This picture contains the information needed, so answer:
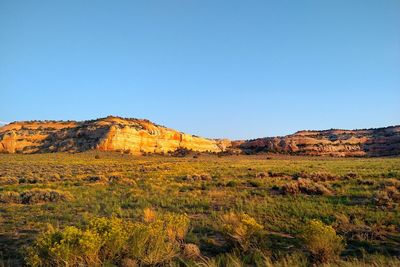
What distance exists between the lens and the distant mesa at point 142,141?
71688mm

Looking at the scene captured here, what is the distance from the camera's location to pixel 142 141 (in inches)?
2933

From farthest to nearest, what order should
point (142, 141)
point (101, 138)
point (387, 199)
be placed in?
1. point (142, 141)
2. point (101, 138)
3. point (387, 199)

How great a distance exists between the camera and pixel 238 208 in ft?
40.2

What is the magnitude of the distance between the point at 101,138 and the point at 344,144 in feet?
183

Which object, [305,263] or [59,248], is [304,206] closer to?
[305,263]

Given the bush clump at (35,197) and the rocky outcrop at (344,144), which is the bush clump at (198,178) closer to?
the bush clump at (35,197)


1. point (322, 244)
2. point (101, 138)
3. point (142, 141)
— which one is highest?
point (101, 138)

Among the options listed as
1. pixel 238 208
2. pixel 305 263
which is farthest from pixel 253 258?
pixel 238 208

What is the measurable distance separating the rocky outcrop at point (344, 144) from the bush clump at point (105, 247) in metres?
75.0

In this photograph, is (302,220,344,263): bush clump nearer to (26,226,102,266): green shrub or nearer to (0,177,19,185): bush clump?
(26,226,102,266): green shrub

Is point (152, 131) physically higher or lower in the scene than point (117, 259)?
higher

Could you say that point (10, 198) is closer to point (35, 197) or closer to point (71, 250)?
point (35, 197)

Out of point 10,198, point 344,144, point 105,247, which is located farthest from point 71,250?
point 344,144

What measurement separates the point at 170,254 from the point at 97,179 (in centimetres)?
1801
